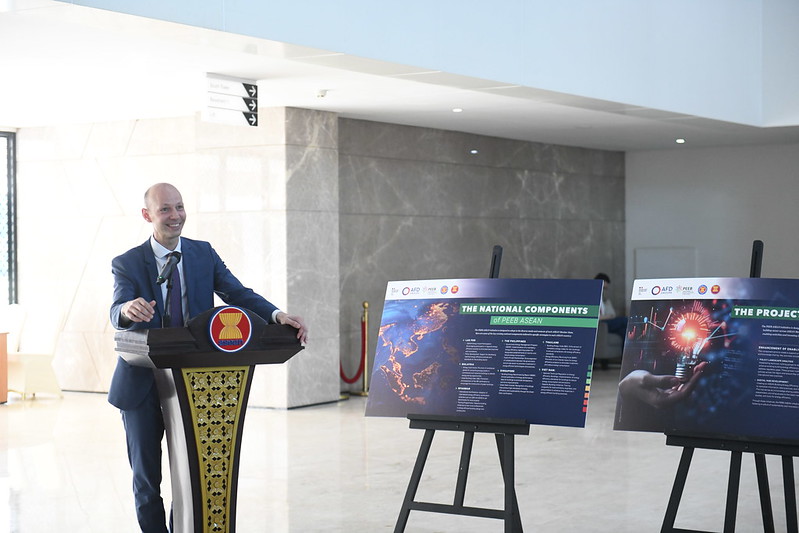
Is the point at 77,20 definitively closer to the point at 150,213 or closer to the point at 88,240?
the point at 150,213

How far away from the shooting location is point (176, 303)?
4.66 m

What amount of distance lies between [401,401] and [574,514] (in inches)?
69.7

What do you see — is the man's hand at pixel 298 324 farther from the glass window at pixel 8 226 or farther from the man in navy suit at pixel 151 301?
the glass window at pixel 8 226

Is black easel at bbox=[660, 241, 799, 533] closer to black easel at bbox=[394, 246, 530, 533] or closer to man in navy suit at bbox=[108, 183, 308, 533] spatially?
black easel at bbox=[394, 246, 530, 533]

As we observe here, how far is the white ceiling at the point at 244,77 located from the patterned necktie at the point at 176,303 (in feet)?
6.25

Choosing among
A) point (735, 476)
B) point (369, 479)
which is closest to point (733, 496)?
point (735, 476)

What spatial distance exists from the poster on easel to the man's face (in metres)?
1.18

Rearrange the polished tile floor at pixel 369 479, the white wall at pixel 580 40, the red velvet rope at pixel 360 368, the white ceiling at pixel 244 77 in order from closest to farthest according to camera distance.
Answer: the polished tile floor at pixel 369 479
the white wall at pixel 580 40
the white ceiling at pixel 244 77
the red velvet rope at pixel 360 368

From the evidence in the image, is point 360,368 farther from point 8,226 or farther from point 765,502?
point 765,502

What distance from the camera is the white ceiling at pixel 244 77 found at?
7.09 metres

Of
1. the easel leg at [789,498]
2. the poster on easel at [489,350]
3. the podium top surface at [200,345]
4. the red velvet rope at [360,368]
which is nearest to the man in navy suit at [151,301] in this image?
the podium top surface at [200,345]

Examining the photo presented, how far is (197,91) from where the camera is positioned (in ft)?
32.9

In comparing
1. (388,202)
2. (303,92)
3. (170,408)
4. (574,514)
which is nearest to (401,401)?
(170,408)

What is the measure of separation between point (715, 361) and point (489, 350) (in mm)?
977
